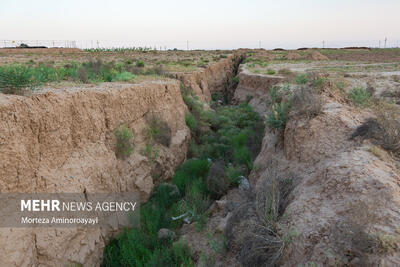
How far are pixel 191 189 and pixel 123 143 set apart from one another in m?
2.10

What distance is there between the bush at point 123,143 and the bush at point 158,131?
1.34 metres

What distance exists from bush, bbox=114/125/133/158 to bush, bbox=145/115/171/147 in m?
1.34

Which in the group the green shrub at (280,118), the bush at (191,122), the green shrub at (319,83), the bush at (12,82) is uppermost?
the bush at (12,82)

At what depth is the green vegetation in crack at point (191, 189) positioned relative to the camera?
19.0ft

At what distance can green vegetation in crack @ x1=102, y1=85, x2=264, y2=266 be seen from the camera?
5.78 metres

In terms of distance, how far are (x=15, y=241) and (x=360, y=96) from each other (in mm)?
7942

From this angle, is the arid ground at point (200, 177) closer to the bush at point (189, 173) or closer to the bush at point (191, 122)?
the bush at point (189, 173)

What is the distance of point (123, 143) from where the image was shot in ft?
24.5

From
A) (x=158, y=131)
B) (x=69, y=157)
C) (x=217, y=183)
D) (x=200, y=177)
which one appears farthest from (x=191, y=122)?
(x=69, y=157)

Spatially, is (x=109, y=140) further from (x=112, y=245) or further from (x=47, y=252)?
(x=47, y=252)

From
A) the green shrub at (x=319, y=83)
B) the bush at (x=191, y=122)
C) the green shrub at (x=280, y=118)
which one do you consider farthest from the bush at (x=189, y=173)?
the green shrub at (x=319, y=83)

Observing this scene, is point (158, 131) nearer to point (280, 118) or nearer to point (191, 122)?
point (191, 122)

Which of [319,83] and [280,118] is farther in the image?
[319,83]

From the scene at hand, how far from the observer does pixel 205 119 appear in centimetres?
1313
